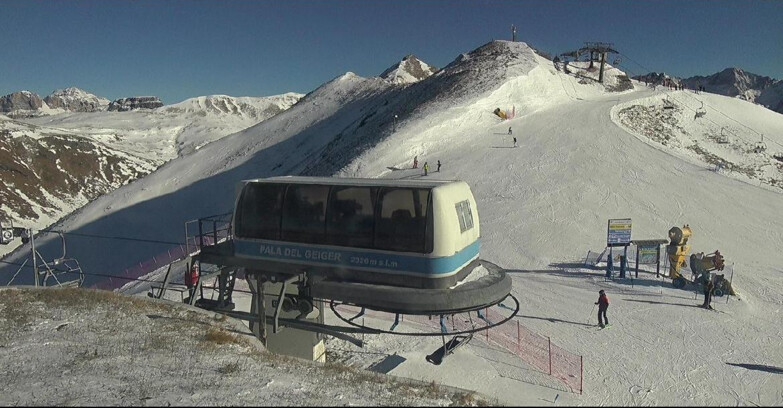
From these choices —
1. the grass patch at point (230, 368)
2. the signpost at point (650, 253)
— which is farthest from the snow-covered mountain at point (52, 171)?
the signpost at point (650, 253)

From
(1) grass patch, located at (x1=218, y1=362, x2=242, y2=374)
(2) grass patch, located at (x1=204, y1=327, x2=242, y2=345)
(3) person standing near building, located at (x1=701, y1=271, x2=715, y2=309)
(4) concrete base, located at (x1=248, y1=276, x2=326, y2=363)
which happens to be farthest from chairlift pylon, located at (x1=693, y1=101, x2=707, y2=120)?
(1) grass patch, located at (x1=218, y1=362, x2=242, y2=374)

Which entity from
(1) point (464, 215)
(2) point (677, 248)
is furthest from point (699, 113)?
(1) point (464, 215)

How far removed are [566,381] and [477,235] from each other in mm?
4802

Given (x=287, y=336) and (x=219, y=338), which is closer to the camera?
(x=219, y=338)

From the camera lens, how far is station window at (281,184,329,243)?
998 cm

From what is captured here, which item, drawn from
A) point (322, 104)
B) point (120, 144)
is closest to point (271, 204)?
point (322, 104)

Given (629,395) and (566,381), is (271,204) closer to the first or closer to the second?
(566,381)

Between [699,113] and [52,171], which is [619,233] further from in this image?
[52,171]

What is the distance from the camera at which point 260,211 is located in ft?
34.7

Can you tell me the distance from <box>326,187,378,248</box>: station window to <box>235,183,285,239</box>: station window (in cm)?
133

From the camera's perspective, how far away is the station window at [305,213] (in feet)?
32.7

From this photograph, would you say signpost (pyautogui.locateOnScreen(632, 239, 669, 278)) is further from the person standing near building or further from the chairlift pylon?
the chairlift pylon

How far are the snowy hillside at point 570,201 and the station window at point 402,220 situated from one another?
504 cm

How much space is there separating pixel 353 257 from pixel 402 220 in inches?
52.7
